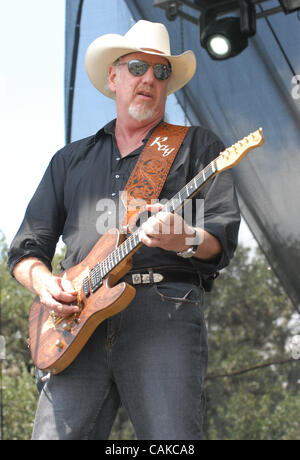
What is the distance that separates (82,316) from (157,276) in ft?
0.87

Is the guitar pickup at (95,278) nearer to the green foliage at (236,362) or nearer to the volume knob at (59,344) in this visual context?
the volume knob at (59,344)

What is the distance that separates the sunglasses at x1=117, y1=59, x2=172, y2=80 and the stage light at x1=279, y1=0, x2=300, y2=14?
1.00 metres

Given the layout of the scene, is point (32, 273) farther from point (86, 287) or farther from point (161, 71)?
point (161, 71)

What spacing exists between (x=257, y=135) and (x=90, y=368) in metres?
0.87

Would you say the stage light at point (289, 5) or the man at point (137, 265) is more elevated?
the stage light at point (289, 5)

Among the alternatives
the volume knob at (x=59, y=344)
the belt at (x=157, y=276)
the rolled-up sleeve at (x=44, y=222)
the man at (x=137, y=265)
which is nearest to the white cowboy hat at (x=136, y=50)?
the man at (x=137, y=265)

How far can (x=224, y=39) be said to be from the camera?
3166 mm

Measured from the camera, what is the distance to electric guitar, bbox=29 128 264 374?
1718mm

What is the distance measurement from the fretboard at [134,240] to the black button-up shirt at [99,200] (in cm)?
11

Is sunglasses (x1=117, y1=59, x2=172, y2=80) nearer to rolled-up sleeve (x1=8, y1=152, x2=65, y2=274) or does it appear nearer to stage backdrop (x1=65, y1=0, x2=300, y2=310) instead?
rolled-up sleeve (x1=8, y1=152, x2=65, y2=274)

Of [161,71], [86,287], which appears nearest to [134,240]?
[86,287]

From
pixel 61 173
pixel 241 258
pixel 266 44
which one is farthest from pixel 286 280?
pixel 241 258

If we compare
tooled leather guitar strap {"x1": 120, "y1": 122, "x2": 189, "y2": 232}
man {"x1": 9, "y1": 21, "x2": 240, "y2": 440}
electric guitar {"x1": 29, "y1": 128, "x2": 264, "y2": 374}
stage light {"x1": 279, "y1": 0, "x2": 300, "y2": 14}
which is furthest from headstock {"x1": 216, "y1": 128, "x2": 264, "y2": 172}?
stage light {"x1": 279, "y1": 0, "x2": 300, "y2": 14}

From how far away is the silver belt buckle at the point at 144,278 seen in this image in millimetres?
1898
